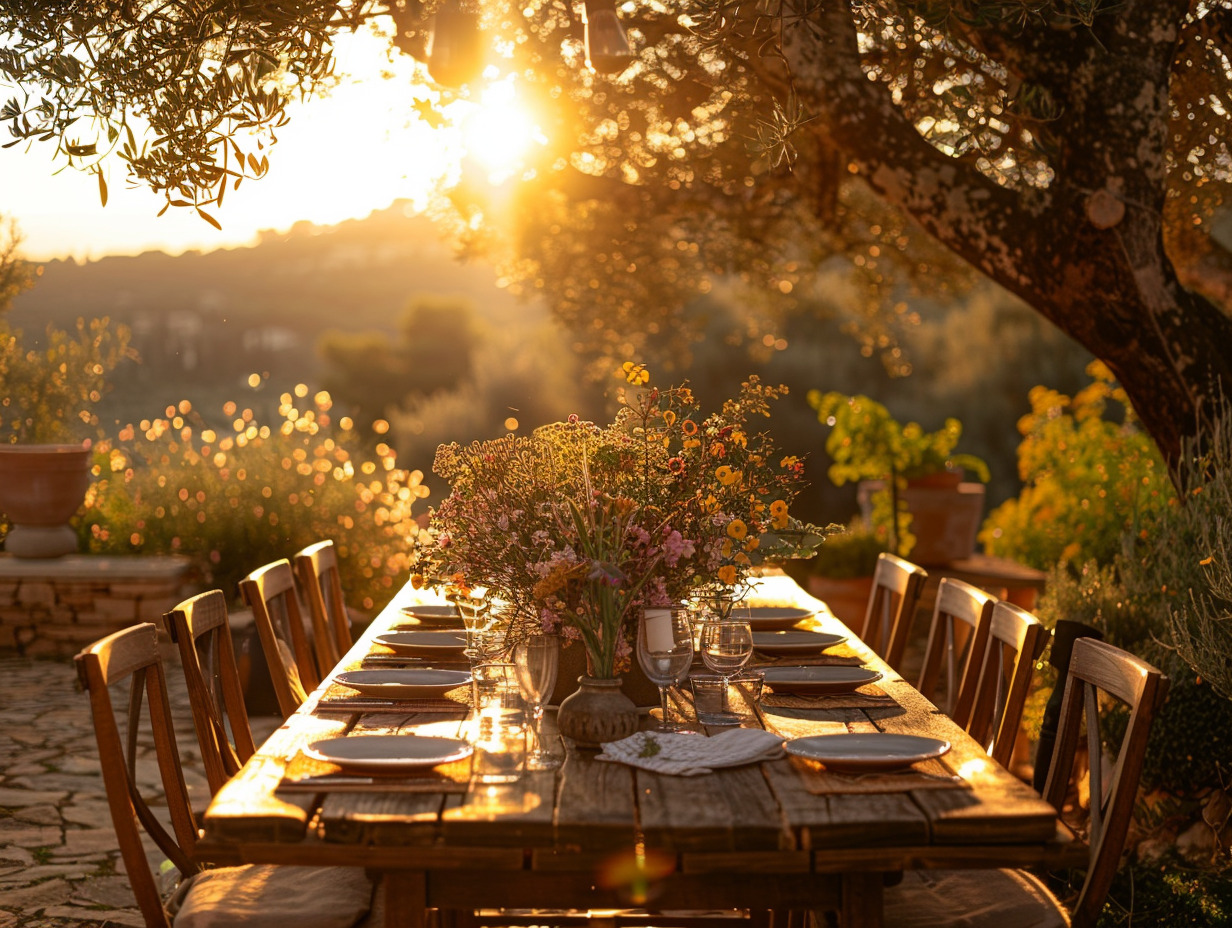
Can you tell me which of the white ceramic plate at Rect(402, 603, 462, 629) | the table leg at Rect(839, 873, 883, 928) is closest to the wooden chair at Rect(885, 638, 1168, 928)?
the table leg at Rect(839, 873, 883, 928)

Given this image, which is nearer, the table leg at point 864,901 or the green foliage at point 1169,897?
the table leg at point 864,901

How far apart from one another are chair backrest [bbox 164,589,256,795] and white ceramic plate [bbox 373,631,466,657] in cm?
38

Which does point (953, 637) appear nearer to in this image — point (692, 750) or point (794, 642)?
point (794, 642)

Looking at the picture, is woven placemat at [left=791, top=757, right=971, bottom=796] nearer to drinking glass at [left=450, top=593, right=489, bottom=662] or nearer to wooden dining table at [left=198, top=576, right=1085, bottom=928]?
wooden dining table at [left=198, top=576, right=1085, bottom=928]

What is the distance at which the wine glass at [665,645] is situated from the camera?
2.28 meters

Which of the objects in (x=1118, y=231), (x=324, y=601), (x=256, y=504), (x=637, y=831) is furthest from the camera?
(x=256, y=504)

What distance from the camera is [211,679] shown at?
8.97 ft

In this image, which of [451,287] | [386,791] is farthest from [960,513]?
[451,287]

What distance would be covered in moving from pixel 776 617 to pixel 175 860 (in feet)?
5.39

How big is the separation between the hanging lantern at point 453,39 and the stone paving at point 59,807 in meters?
2.46

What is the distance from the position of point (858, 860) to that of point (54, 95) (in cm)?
279

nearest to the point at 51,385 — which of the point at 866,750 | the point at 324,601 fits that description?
the point at 324,601

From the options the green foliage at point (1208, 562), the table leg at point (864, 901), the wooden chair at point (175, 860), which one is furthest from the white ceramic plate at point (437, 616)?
the green foliage at point (1208, 562)

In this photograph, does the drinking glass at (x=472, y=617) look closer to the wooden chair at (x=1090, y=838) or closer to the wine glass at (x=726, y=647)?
the wine glass at (x=726, y=647)
